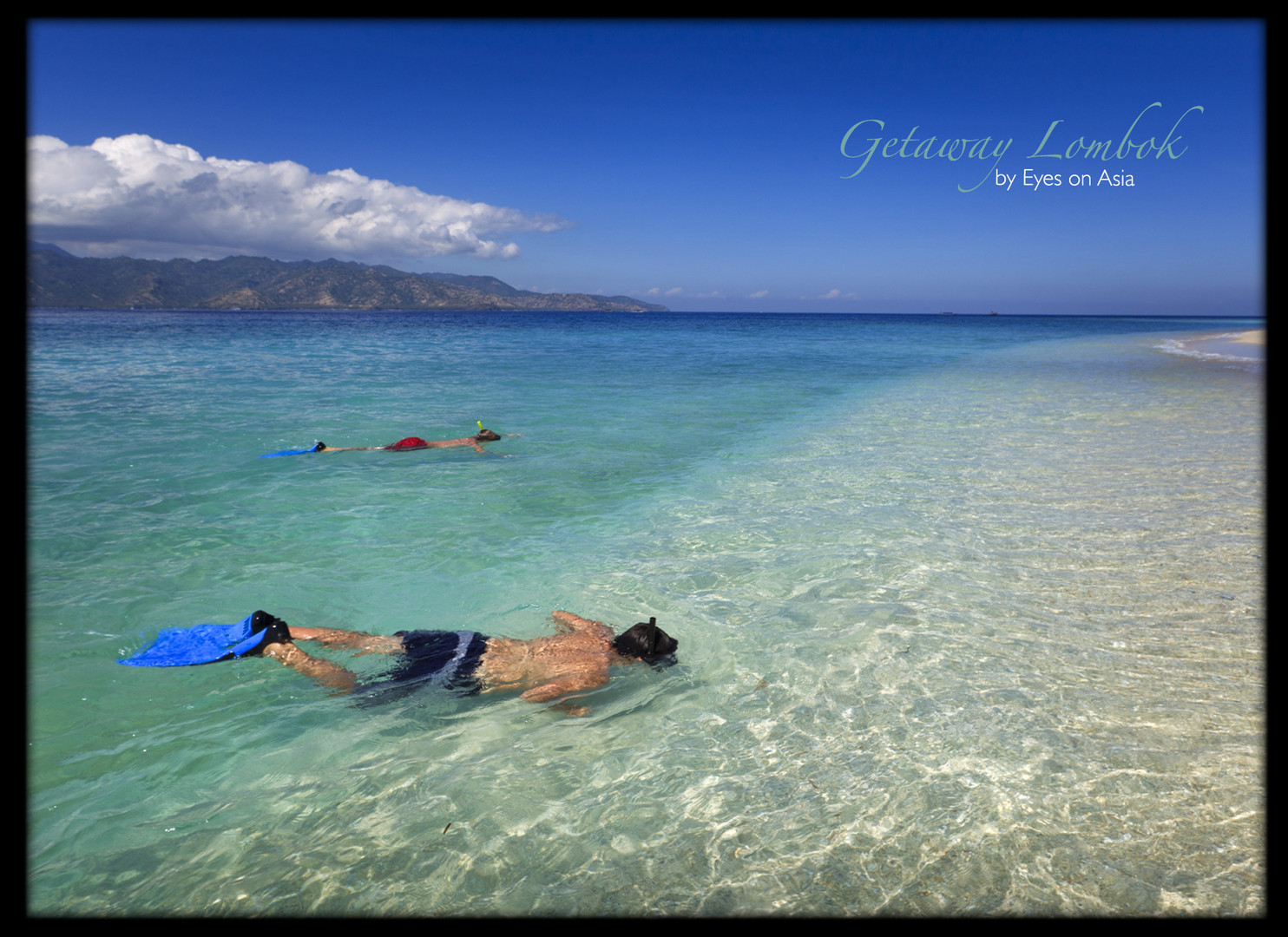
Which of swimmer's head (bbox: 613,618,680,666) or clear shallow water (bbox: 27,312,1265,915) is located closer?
clear shallow water (bbox: 27,312,1265,915)

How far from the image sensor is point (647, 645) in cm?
491

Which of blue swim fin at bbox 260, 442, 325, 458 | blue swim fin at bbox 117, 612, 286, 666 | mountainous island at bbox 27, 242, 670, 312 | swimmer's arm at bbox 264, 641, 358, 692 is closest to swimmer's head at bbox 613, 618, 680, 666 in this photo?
swimmer's arm at bbox 264, 641, 358, 692

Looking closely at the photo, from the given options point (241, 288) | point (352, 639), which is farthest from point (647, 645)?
point (241, 288)

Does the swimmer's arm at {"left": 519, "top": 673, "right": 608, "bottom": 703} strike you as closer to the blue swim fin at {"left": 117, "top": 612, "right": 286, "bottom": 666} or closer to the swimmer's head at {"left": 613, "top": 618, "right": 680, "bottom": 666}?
the swimmer's head at {"left": 613, "top": 618, "right": 680, "bottom": 666}

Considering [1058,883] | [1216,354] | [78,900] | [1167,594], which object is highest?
[1216,354]

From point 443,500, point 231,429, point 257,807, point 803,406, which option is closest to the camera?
point 257,807

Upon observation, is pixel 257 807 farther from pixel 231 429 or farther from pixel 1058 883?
pixel 231 429

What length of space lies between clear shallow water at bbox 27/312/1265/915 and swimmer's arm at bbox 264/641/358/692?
0.39 ft

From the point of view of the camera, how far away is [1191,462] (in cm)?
1067

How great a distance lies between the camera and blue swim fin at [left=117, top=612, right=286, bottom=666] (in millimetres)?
5008

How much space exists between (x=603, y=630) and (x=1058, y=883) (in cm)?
334

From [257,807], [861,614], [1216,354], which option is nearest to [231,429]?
[257,807]

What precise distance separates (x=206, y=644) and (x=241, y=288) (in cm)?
18581

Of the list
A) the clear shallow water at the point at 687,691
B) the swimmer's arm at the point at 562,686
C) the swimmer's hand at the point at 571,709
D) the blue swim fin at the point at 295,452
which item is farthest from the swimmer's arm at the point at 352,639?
the blue swim fin at the point at 295,452
